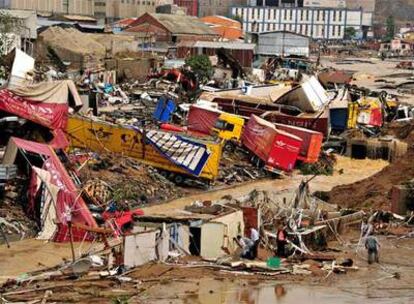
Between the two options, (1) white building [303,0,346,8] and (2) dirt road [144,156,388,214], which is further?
(1) white building [303,0,346,8]

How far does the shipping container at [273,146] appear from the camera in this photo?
28703 mm

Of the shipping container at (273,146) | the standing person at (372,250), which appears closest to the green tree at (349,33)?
the shipping container at (273,146)

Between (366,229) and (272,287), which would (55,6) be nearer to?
(366,229)

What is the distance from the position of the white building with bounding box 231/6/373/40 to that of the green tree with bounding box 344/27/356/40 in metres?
1.16

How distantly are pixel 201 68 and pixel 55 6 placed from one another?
109ft

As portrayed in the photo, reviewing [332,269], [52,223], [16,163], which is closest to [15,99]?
[16,163]

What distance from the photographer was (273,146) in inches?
1131

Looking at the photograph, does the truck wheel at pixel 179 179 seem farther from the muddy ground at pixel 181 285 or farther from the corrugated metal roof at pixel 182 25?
the corrugated metal roof at pixel 182 25

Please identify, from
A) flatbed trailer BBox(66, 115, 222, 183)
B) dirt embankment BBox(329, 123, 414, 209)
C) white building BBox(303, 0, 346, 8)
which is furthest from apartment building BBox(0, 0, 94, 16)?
white building BBox(303, 0, 346, 8)

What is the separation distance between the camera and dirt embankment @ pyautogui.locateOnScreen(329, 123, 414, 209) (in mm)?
22969

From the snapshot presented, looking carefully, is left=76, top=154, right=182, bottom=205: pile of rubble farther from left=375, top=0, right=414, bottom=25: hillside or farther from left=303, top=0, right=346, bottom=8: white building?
left=375, top=0, right=414, bottom=25: hillside

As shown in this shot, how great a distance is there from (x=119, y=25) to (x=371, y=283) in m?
67.3

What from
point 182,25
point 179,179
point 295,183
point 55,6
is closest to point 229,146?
point 295,183

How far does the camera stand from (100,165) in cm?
2370
